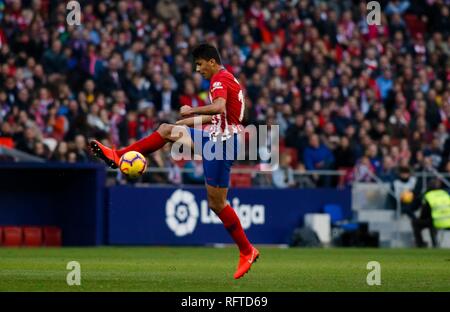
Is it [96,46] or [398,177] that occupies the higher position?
[96,46]

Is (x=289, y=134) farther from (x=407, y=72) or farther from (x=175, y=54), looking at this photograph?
(x=407, y=72)

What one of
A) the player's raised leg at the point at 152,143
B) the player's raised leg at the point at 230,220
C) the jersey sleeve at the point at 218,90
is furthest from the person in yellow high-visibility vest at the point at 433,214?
the jersey sleeve at the point at 218,90

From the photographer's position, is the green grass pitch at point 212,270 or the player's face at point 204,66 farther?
the player's face at point 204,66

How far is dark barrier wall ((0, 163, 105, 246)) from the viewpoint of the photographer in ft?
73.8

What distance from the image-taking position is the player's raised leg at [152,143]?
13.7 meters

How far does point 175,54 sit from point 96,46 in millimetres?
2067

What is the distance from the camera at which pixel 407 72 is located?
30266 millimetres

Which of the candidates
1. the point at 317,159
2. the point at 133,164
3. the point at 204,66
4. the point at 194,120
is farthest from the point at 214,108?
the point at 317,159

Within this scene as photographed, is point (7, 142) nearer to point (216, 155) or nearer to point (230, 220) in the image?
point (230, 220)

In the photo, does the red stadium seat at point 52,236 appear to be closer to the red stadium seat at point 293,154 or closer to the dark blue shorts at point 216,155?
the red stadium seat at point 293,154

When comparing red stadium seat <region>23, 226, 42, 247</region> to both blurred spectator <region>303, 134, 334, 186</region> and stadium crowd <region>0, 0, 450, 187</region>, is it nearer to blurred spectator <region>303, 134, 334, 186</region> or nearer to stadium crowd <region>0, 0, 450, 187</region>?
stadium crowd <region>0, 0, 450, 187</region>

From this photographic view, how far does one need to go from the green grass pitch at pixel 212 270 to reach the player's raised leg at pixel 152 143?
4.30ft

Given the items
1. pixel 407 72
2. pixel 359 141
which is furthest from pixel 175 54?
pixel 407 72

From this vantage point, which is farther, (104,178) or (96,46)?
(96,46)
